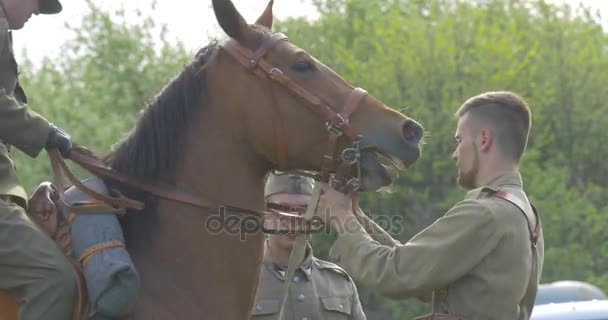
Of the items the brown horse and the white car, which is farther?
the white car

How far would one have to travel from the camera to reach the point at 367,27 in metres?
22.8

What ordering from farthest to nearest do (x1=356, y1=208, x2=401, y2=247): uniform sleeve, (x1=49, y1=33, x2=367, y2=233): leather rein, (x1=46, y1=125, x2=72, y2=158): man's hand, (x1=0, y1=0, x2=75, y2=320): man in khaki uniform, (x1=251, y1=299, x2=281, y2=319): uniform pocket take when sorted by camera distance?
(x1=251, y1=299, x2=281, y2=319): uniform pocket
(x1=356, y1=208, x2=401, y2=247): uniform sleeve
(x1=49, y1=33, x2=367, y2=233): leather rein
(x1=46, y1=125, x2=72, y2=158): man's hand
(x1=0, y1=0, x2=75, y2=320): man in khaki uniform

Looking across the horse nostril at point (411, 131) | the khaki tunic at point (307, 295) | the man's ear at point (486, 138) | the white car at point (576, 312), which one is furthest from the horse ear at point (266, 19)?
the white car at point (576, 312)

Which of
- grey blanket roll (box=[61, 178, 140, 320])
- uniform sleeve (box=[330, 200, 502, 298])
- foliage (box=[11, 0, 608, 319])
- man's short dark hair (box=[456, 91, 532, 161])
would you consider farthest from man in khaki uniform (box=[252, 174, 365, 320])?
foliage (box=[11, 0, 608, 319])

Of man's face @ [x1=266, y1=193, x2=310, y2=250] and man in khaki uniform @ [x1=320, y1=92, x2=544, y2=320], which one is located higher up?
man in khaki uniform @ [x1=320, y1=92, x2=544, y2=320]

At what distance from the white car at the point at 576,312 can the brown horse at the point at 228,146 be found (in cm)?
290

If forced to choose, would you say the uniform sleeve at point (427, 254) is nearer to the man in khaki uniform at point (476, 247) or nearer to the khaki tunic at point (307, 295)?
the man in khaki uniform at point (476, 247)

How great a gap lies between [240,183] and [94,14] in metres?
18.8

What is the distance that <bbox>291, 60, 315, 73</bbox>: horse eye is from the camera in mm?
5109

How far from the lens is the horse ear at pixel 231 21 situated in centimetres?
497

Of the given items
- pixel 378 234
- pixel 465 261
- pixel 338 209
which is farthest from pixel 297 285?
pixel 465 261

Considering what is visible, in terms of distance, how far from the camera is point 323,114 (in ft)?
16.5

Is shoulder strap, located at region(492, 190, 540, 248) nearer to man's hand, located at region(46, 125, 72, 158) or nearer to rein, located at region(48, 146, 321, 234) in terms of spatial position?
rein, located at region(48, 146, 321, 234)

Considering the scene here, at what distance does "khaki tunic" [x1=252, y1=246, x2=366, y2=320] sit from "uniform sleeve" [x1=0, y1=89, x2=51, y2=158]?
5.96 ft
